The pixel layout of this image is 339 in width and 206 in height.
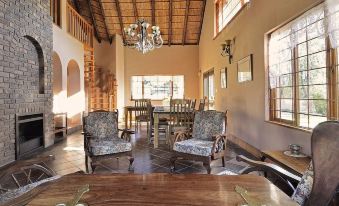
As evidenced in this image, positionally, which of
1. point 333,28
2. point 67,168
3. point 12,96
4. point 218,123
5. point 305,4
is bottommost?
point 67,168

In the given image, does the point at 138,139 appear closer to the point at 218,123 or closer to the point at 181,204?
the point at 218,123

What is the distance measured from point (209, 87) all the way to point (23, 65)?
19.2 feet

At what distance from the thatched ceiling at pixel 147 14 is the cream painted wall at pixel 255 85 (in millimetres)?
2771

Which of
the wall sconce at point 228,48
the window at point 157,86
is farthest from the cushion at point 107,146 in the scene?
the window at point 157,86

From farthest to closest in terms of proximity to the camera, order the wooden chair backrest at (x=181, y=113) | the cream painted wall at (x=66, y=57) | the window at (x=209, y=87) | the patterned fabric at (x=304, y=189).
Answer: the window at (x=209, y=87) → the cream painted wall at (x=66, y=57) → the wooden chair backrest at (x=181, y=113) → the patterned fabric at (x=304, y=189)

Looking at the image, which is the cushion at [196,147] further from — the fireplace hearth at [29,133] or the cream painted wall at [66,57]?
the cream painted wall at [66,57]

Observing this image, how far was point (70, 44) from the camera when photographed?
684 centimetres

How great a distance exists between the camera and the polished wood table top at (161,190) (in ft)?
3.64

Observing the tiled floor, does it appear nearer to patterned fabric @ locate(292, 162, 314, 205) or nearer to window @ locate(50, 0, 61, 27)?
patterned fabric @ locate(292, 162, 314, 205)

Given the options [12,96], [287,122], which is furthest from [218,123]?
[12,96]

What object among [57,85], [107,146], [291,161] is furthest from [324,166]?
[57,85]

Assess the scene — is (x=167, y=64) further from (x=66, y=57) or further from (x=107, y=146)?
(x=107, y=146)

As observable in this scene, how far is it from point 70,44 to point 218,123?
5388 millimetres

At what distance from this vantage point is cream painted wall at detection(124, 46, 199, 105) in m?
9.95
